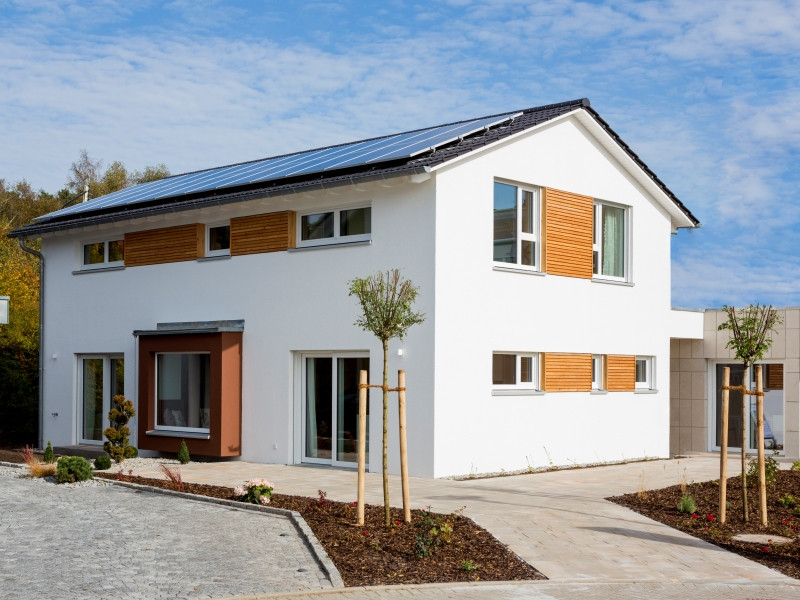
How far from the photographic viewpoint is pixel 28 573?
8617 mm

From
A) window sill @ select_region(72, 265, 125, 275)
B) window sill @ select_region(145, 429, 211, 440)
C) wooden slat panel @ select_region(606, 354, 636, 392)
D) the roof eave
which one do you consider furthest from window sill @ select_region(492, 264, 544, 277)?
window sill @ select_region(72, 265, 125, 275)

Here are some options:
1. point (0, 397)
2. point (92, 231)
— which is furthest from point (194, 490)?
point (0, 397)

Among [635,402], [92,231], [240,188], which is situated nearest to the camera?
[240,188]

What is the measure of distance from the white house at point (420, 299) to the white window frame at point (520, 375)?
0.10 ft

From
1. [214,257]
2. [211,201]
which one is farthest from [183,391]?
[211,201]

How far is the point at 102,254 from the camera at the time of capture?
22.1 metres

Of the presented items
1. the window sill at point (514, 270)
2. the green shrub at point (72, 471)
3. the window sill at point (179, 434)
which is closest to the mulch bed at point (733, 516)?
the window sill at point (514, 270)

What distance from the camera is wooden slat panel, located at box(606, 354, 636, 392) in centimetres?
1961

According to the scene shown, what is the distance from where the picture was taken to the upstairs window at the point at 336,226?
1694cm

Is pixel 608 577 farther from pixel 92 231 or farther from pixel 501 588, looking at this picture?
pixel 92 231

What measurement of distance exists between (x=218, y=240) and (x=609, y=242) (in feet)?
24.8

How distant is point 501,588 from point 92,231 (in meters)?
15.8

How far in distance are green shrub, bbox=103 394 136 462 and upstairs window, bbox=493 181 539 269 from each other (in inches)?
280

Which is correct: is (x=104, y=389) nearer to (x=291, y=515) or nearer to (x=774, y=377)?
(x=291, y=515)
